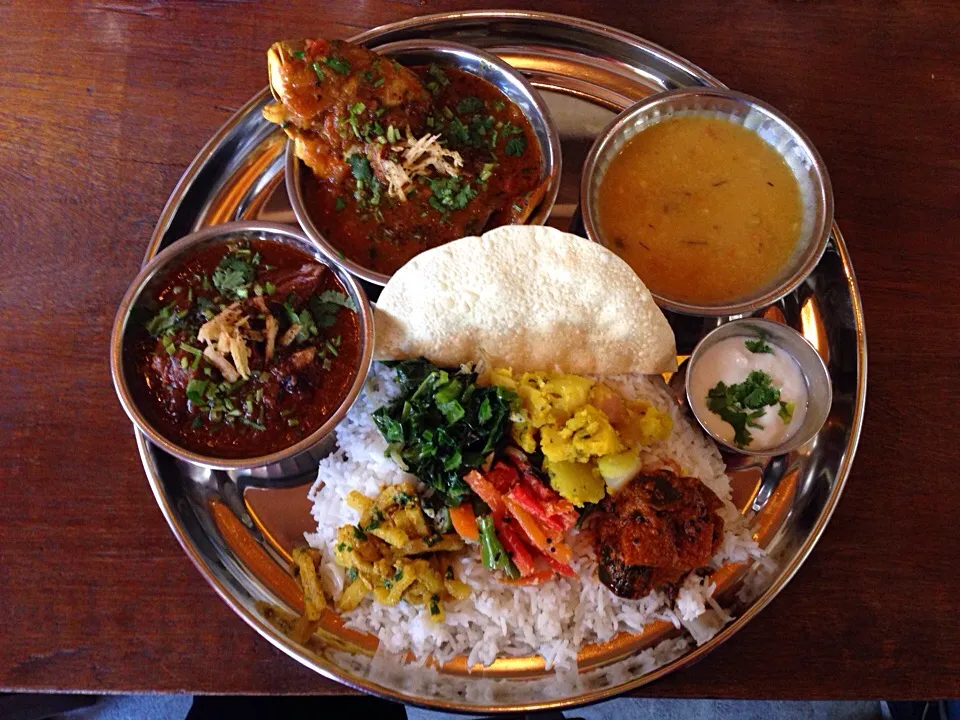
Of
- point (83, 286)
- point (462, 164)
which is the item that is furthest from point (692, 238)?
point (83, 286)

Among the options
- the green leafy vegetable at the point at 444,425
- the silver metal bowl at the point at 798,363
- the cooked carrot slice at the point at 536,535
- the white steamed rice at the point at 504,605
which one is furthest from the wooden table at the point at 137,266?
the green leafy vegetable at the point at 444,425

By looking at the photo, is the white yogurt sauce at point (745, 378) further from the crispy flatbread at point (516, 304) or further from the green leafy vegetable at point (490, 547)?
the green leafy vegetable at point (490, 547)

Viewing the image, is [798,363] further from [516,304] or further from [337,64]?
[337,64]

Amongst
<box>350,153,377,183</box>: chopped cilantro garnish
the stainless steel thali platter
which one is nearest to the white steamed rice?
the stainless steel thali platter

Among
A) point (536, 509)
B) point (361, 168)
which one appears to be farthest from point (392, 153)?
point (536, 509)

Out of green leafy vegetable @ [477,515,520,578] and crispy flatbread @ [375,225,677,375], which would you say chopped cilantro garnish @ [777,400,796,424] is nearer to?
crispy flatbread @ [375,225,677,375]

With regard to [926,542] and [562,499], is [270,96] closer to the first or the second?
[562,499]
